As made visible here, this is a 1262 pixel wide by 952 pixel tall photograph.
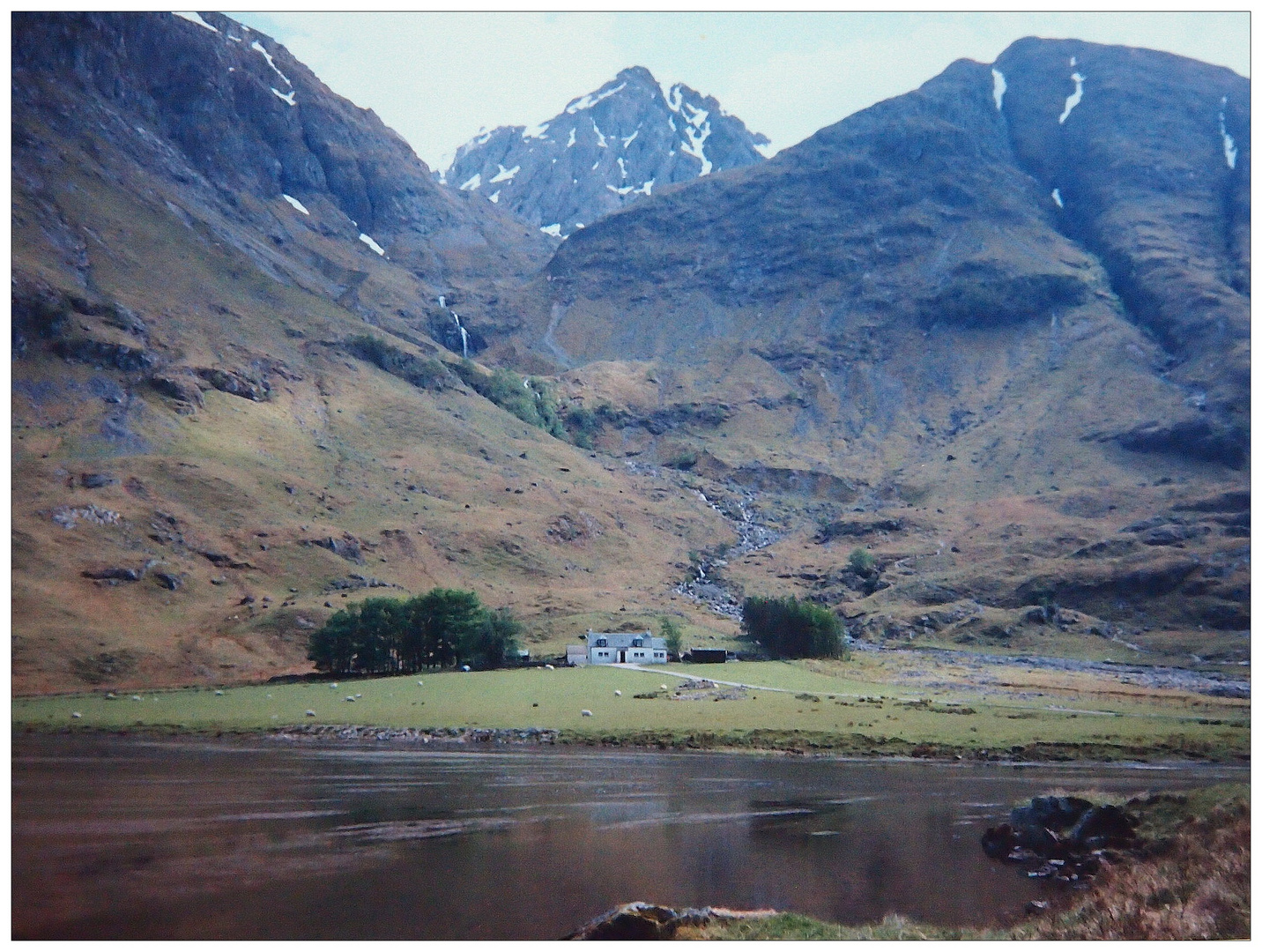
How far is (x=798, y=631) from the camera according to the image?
9519 centimetres

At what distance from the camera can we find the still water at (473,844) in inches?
858

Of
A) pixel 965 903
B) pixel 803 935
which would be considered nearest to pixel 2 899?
pixel 803 935

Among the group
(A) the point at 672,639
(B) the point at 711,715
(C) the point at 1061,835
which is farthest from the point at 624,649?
(C) the point at 1061,835

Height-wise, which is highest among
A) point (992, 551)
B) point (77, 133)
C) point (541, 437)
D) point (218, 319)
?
point (77, 133)

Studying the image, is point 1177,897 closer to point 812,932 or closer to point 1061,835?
point 1061,835

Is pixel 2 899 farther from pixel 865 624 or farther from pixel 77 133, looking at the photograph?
pixel 77 133

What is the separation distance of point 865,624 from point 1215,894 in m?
102

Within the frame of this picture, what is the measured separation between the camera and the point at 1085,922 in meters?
20.8

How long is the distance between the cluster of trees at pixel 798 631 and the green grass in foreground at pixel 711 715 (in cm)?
2052

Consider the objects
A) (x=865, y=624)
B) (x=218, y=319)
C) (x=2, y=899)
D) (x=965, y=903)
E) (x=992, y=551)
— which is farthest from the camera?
(x=218, y=319)

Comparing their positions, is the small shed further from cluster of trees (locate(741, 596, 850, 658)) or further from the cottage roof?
cluster of trees (locate(741, 596, 850, 658))

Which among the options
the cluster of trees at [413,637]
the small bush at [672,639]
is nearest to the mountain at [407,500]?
the cluster of trees at [413,637]

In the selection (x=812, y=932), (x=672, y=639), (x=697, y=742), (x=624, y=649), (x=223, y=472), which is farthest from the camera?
(x=223, y=472)

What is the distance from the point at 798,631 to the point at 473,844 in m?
70.8
